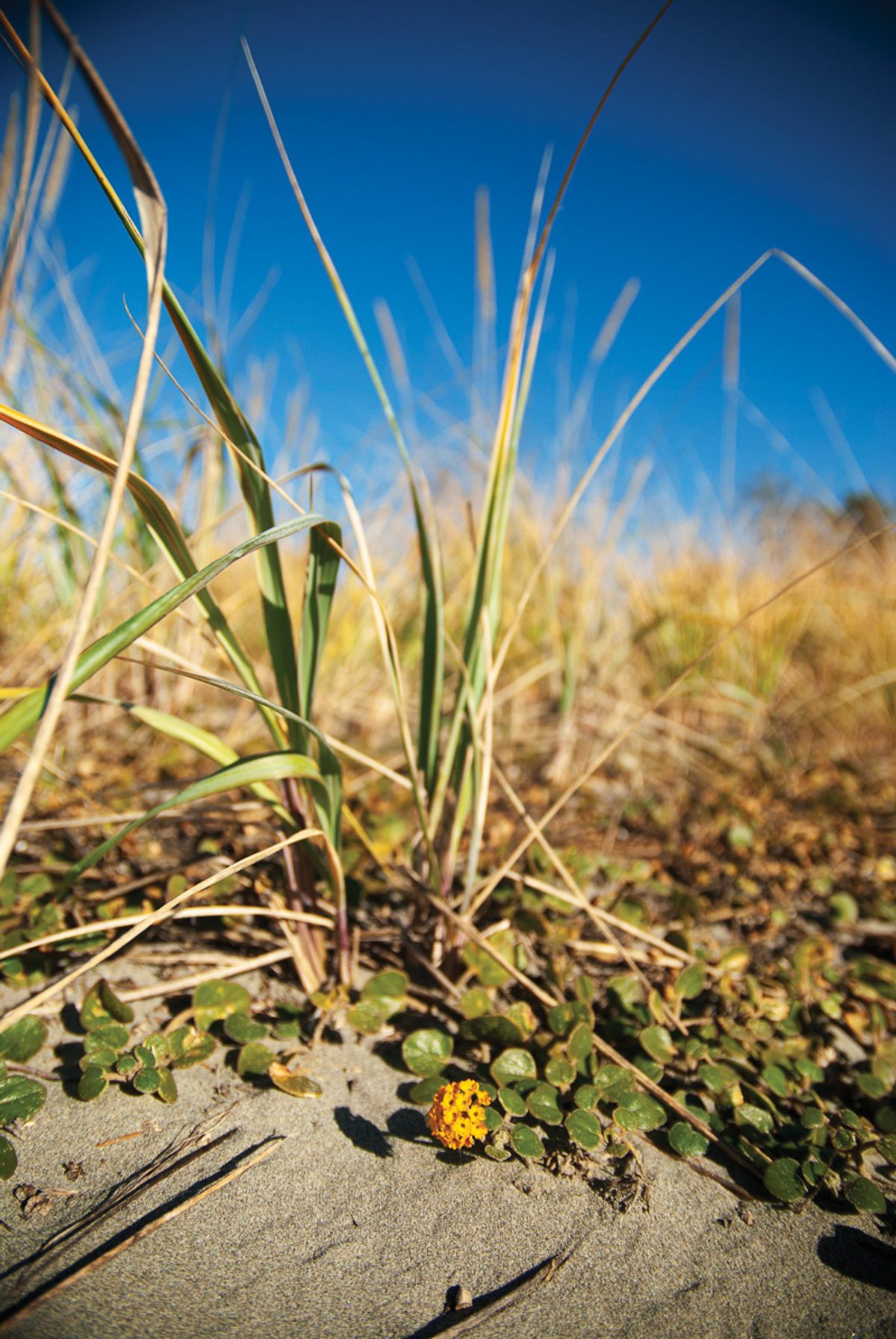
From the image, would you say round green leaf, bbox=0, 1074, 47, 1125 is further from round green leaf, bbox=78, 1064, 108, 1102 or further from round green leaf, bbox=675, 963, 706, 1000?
round green leaf, bbox=675, 963, 706, 1000

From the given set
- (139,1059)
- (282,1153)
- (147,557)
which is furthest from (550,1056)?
(147,557)

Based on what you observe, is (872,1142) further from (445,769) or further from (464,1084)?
(445,769)

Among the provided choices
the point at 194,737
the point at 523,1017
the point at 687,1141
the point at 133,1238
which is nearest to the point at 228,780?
the point at 194,737

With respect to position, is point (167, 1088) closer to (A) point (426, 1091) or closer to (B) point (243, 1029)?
(B) point (243, 1029)

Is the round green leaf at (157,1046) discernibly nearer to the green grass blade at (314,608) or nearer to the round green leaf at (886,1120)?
the green grass blade at (314,608)

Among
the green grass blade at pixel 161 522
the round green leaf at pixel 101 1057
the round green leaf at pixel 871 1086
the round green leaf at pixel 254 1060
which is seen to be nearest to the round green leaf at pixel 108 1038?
the round green leaf at pixel 101 1057
